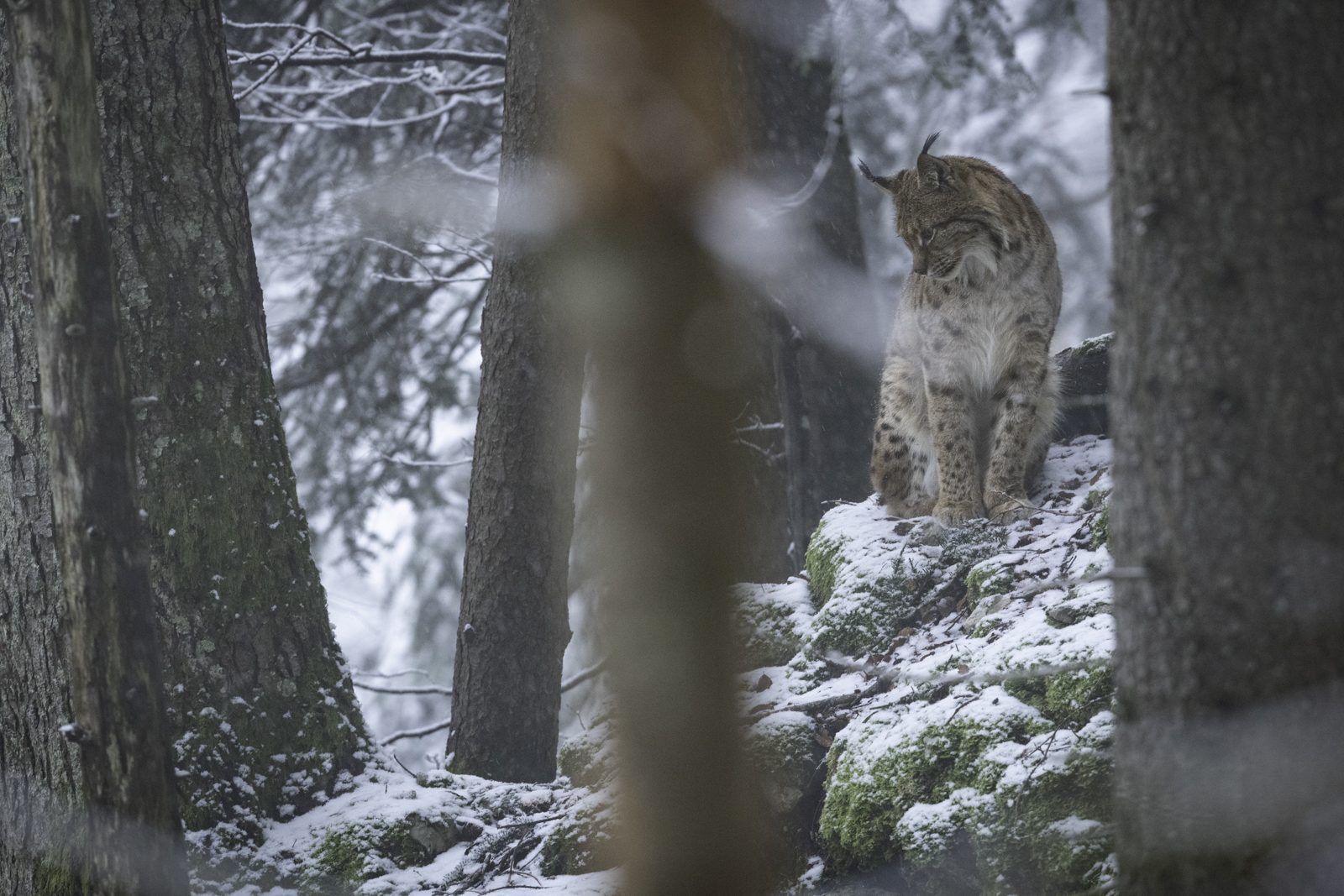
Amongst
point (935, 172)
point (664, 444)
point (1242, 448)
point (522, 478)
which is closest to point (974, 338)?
point (935, 172)

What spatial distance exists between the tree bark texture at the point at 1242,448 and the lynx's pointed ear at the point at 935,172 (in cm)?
301

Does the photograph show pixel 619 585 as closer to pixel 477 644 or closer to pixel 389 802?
pixel 389 802

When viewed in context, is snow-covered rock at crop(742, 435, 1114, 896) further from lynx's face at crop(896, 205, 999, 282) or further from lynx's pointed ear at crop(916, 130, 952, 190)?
lynx's pointed ear at crop(916, 130, 952, 190)

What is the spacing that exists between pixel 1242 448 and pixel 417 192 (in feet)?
18.6

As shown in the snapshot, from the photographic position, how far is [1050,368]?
5113 millimetres

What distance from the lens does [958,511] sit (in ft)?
16.0

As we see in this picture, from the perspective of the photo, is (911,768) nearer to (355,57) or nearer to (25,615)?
(25,615)

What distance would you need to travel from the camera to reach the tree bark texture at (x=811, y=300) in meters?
6.30

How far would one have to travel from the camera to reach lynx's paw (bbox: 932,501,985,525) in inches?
191

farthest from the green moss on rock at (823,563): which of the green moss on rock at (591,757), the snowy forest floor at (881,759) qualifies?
the green moss on rock at (591,757)

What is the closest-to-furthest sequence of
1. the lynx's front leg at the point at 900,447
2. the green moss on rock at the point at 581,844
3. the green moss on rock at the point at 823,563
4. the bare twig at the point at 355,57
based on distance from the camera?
the green moss on rock at the point at 581,844, the green moss on rock at the point at 823,563, the lynx's front leg at the point at 900,447, the bare twig at the point at 355,57

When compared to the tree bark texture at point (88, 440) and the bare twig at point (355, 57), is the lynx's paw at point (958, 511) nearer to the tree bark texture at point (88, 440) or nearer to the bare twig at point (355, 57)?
the tree bark texture at point (88, 440)

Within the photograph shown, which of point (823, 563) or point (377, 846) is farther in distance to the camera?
point (823, 563)

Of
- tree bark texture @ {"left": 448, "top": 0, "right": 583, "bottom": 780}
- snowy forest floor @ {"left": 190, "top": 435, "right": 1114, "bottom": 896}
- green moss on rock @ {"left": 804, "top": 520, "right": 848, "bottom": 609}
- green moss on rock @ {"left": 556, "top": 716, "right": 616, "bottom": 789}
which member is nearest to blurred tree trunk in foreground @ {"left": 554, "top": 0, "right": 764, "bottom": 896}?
snowy forest floor @ {"left": 190, "top": 435, "right": 1114, "bottom": 896}
